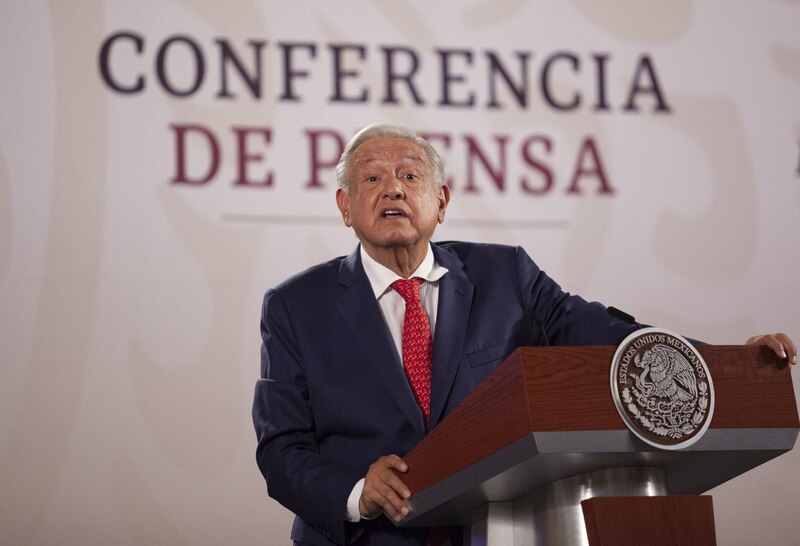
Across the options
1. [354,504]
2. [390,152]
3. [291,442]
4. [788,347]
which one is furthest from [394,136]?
[788,347]

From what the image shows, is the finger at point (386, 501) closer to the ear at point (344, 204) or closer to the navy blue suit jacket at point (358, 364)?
the navy blue suit jacket at point (358, 364)

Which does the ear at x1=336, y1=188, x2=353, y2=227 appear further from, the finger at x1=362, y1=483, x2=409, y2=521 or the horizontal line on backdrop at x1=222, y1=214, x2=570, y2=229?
the horizontal line on backdrop at x1=222, y1=214, x2=570, y2=229

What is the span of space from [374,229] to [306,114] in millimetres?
1230

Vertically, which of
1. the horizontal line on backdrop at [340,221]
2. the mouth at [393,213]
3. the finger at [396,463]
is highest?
the horizontal line on backdrop at [340,221]

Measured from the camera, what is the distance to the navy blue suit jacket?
1896mm

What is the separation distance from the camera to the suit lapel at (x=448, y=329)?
1.92 m

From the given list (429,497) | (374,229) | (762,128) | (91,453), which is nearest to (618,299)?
(762,128)

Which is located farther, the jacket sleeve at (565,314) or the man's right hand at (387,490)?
the jacket sleeve at (565,314)

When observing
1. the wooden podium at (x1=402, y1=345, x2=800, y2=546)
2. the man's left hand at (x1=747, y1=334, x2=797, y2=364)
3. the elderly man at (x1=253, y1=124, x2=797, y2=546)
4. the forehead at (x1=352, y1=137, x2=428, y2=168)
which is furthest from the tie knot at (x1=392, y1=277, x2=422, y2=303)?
the man's left hand at (x1=747, y1=334, x2=797, y2=364)

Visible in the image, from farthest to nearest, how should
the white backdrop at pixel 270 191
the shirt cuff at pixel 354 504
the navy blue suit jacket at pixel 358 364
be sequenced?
1. the white backdrop at pixel 270 191
2. the navy blue suit jacket at pixel 358 364
3. the shirt cuff at pixel 354 504

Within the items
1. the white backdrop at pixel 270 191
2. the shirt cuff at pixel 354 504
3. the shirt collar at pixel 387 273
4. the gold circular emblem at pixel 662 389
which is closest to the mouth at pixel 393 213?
the shirt collar at pixel 387 273

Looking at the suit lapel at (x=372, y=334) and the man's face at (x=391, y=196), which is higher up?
the man's face at (x=391, y=196)

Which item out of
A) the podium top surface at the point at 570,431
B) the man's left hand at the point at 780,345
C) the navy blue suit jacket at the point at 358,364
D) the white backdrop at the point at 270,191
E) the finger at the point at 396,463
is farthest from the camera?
the white backdrop at the point at 270,191

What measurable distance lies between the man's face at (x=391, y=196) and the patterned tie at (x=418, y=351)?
0.14 metres
